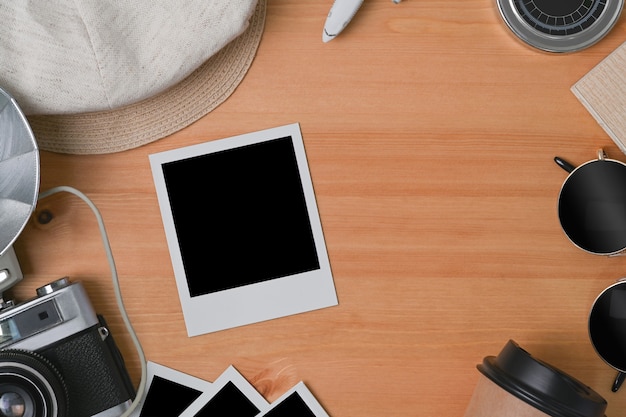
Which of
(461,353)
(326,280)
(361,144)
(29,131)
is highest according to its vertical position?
(29,131)

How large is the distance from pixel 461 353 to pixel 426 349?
0.04 m

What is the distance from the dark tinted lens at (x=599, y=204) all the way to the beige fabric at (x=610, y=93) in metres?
0.03

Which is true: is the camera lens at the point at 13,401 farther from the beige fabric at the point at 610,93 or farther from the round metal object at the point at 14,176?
the beige fabric at the point at 610,93

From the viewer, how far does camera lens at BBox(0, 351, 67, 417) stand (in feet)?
2.08

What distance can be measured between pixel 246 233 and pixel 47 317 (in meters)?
0.23

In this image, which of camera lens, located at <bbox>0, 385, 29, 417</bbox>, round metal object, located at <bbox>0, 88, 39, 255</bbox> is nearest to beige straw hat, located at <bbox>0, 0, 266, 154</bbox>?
round metal object, located at <bbox>0, 88, 39, 255</bbox>

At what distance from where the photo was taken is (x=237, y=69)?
0.71m

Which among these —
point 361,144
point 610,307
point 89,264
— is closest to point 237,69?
point 361,144

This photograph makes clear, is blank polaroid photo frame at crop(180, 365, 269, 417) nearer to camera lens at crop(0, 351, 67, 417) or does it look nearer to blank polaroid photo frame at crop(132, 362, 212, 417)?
blank polaroid photo frame at crop(132, 362, 212, 417)

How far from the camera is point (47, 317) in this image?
657mm

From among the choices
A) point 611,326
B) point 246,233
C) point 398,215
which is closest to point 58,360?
point 246,233

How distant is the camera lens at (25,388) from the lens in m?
0.63

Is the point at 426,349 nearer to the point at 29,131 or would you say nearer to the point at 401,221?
the point at 401,221

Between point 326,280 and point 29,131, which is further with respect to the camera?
point 326,280
